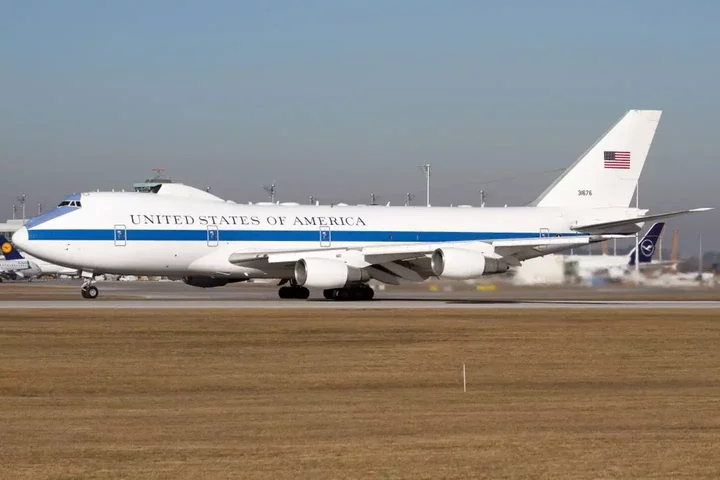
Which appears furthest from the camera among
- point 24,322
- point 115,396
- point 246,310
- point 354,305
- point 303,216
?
point 303,216

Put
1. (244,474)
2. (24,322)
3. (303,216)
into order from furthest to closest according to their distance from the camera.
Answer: (303,216) → (24,322) → (244,474)

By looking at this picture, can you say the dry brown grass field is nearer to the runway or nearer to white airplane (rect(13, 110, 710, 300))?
the runway

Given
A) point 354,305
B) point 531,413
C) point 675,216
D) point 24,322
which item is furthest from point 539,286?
point 531,413

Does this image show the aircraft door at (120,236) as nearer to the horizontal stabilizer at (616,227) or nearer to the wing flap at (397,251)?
the wing flap at (397,251)

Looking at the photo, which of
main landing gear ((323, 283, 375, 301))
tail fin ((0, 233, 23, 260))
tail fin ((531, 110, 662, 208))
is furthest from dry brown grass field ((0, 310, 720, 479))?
tail fin ((0, 233, 23, 260))

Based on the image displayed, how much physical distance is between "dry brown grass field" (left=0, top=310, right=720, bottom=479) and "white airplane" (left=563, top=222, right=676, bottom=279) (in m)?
29.1

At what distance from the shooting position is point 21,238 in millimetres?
47812

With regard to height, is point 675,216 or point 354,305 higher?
point 675,216

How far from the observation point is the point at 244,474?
12.7 meters

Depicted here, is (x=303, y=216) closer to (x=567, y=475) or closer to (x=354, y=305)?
(x=354, y=305)

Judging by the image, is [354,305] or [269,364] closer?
[269,364]

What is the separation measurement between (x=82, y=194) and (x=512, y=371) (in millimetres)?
29294

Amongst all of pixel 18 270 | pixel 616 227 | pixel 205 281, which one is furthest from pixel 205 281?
pixel 18 270

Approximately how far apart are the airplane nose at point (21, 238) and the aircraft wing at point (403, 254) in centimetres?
864
